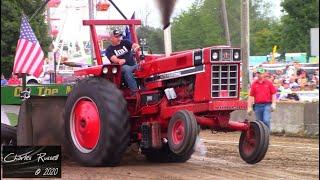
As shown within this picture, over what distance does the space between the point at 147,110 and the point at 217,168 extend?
1.23m

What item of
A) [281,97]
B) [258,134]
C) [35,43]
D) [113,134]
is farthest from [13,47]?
[281,97]

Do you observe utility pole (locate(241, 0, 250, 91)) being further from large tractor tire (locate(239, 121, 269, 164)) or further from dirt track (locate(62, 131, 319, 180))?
large tractor tire (locate(239, 121, 269, 164))

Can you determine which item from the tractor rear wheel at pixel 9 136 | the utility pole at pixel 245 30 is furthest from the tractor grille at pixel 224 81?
the utility pole at pixel 245 30

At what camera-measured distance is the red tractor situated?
8.45 m

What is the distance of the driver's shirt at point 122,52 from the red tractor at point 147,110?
8.2 inches

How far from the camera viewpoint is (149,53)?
9984mm

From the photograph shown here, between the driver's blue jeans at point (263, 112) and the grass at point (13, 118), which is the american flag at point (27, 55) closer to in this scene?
the grass at point (13, 118)

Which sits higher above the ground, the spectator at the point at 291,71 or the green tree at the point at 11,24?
the green tree at the point at 11,24

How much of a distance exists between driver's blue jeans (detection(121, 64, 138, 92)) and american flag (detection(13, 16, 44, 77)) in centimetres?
142

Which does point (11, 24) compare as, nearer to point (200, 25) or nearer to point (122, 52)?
point (200, 25)

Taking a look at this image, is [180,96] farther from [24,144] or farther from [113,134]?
[24,144]

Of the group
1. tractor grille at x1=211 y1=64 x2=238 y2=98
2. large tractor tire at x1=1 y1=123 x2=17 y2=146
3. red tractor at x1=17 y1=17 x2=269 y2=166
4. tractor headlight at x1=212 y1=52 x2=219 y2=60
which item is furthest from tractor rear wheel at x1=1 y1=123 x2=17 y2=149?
tractor headlight at x1=212 y1=52 x2=219 y2=60

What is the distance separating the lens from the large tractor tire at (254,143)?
8641mm

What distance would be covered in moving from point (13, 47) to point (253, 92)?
4847 mm
